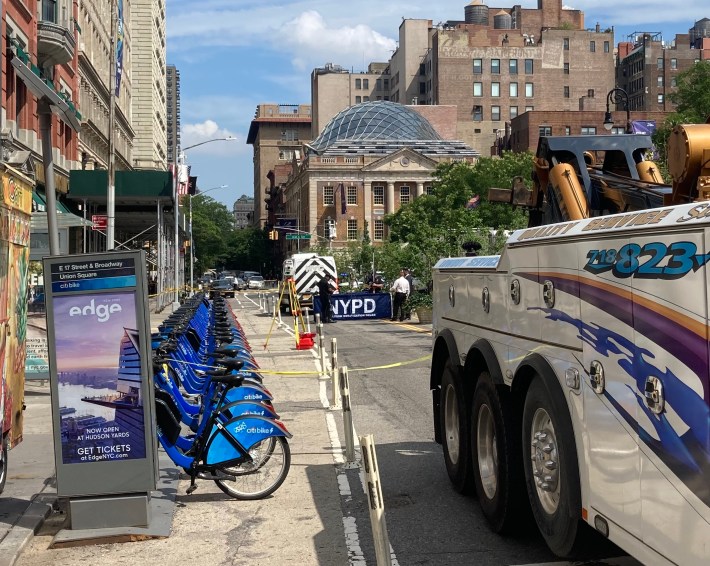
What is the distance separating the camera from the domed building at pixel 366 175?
118500 millimetres

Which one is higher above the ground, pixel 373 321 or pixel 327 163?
pixel 327 163

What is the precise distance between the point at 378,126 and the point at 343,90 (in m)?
46.1

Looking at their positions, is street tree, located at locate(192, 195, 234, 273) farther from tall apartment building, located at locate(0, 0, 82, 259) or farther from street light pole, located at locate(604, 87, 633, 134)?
street light pole, located at locate(604, 87, 633, 134)

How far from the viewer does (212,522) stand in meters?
7.77

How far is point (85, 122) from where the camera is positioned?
155 ft

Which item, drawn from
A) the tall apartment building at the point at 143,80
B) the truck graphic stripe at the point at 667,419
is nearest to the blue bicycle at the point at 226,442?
the truck graphic stripe at the point at 667,419

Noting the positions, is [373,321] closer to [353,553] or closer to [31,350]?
[31,350]

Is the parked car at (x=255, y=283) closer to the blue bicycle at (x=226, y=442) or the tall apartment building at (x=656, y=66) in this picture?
the tall apartment building at (x=656, y=66)

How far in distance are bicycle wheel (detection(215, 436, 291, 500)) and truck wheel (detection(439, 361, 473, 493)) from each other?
1.43 meters

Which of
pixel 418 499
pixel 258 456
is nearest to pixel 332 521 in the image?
pixel 418 499

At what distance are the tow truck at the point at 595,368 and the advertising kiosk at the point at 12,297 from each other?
379 centimetres

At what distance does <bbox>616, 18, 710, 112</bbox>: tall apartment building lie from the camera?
140500mm

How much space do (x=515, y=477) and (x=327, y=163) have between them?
4534 inches

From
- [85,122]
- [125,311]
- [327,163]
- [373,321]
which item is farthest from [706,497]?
[327,163]
